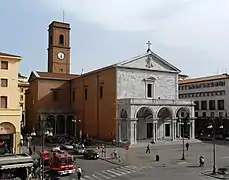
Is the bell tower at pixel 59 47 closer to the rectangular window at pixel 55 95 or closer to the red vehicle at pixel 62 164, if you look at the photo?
the rectangular window at pixel 55 95

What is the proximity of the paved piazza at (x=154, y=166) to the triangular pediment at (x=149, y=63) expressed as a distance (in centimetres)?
1429

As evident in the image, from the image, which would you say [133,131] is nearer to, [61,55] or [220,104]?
[220,104]

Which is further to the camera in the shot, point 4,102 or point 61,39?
point 61,39

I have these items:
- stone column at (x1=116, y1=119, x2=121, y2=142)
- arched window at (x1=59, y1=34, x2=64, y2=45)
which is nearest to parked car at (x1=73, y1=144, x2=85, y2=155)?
stone column at (x1=116, y1=119, x2=121, y2=142)

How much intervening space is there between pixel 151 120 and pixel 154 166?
1862cm

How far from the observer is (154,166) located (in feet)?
103

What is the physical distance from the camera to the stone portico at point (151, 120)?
46.2 metres

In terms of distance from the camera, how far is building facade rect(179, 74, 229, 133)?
60.7 meters

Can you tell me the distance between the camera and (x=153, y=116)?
4788 cm

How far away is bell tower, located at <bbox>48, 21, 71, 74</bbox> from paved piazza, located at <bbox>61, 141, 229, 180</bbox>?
40426mm

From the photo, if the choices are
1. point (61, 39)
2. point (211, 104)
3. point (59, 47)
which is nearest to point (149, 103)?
point (211, 104)

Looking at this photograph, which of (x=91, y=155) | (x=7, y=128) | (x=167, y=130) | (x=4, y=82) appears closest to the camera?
(x=7, y=128)

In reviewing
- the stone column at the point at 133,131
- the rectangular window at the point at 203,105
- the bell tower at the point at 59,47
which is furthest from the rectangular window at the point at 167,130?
the bell tower at the point at 59,47

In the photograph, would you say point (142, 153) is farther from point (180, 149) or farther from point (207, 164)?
point (207, 164)
